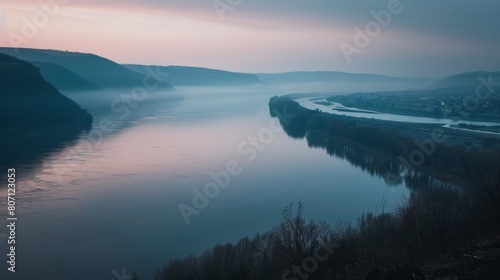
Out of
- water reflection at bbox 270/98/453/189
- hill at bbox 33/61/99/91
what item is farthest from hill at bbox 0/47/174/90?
water reflection at bbox 270/98/453/189

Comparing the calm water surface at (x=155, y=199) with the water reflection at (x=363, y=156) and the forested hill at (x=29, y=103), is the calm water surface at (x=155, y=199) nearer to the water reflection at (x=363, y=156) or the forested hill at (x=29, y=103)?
the water reflection at (x=363, y=156)

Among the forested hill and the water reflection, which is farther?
the forested hill

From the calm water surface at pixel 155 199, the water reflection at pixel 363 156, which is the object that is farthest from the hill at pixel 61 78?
the calm water surface at pixel 155 199

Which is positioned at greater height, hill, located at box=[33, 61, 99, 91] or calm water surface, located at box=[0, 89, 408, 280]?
hill, located at box=[33, 61, 99, 91]

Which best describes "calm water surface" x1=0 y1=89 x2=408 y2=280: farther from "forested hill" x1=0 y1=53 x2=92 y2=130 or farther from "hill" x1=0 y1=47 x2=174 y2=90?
"hill" x1=0 y1=47 x2=174 y2=90

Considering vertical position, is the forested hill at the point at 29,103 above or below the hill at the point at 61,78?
below
